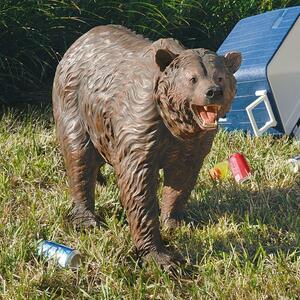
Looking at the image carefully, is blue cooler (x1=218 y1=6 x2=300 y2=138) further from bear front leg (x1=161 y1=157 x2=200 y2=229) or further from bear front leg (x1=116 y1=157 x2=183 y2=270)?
bear front leg (x1=116 y1=157 x2=183 y2=270)

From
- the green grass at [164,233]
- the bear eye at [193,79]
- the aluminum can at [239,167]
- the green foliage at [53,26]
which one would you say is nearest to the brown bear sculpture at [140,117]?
the bear eye at [193,79]

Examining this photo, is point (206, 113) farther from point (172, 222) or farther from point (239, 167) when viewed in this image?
point (239, 167)

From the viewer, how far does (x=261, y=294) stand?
9.87 feet

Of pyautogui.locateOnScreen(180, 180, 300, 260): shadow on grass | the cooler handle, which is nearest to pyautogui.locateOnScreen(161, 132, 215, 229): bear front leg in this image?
pyautogui.locateOnScreen(180, 180, 300, 260): shadow on grass

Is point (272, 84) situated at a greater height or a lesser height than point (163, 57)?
lesser

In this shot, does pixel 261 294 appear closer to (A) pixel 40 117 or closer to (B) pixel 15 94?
(A) pixel 40 117

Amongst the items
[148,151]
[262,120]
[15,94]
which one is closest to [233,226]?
[148,151]

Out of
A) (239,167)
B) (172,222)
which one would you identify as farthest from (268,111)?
(172,222)

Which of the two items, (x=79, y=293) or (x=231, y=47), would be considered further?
(x=231, y=47)

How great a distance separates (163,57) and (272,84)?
6.95 ft

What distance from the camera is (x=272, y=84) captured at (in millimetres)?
4980

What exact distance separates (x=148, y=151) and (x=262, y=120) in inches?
85.9

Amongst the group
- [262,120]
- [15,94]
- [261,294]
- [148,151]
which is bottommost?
[262,120]

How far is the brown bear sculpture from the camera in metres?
2.93
